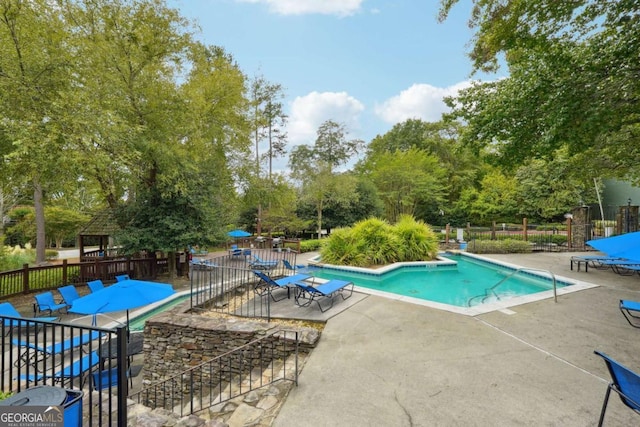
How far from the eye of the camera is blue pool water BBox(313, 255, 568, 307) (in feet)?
26.8

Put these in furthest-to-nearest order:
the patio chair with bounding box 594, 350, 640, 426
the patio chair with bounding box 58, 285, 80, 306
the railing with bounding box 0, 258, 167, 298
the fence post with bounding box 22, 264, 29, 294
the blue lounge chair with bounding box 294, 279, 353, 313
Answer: the fence post with bounding box 22, 264, 29, 294, the railing with bounding box 0, 258, 167, 298, the patio chair with bounding box 58, 285, 80, 306, the blue lounge chair with bounding box 294, 279, 353, 313, the patio chair with bounding box 594, 350, 640, 426

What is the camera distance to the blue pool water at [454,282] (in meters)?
8.16

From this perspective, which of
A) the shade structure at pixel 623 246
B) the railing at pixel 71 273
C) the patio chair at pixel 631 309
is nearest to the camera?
the shade structure at pixel 623 246

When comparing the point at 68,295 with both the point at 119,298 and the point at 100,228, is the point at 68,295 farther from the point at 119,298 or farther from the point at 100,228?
the point at 119,298

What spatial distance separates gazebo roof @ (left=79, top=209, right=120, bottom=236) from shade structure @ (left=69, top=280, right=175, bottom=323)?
22.6ft

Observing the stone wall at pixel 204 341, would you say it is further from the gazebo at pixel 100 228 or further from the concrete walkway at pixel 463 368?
the gazebo at pixel 100 228

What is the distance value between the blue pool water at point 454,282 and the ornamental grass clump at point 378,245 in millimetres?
849

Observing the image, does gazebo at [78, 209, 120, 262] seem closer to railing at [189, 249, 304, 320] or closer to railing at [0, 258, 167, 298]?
railing at [0, 258, 167, 298]

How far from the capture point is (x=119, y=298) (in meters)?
5.07

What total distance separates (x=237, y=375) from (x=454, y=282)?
764 centimetres

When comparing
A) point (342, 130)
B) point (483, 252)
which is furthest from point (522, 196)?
point (342, 130)

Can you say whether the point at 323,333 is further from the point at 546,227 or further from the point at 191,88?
the point at 546,227

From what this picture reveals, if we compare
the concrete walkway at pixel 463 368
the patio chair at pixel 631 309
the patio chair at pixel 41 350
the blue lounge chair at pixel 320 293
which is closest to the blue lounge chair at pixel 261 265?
the blue lounge chair at pixel 320 293

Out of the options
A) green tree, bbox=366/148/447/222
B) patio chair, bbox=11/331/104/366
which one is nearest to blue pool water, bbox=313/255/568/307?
patio chair, bbox=11/331/104/366
